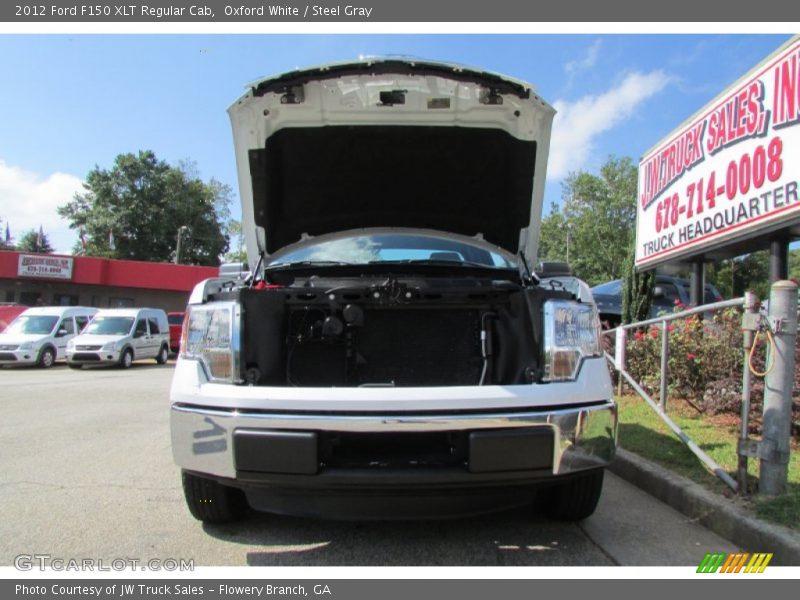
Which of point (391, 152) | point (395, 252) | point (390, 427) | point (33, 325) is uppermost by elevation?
point (391, 152)

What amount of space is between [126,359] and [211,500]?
15839mm

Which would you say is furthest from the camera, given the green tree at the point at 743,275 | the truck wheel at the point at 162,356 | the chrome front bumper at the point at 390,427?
the green tree at the point at 743,275

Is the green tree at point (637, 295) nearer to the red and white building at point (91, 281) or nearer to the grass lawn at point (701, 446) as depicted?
the grass lawn at point (701, 446)

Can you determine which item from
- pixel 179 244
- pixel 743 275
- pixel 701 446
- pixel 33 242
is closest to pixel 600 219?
pixel 743 275

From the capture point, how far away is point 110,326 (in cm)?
1695

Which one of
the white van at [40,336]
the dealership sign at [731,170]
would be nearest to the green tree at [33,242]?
the white van at [40,336]

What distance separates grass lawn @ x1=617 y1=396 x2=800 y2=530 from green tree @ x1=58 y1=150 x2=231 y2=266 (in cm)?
4754

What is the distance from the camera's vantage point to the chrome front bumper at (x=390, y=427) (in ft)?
7.20

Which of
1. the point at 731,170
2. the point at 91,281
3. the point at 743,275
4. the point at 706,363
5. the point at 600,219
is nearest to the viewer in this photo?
the point at 706,363

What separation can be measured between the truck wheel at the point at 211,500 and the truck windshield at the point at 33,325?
1693 centimetres

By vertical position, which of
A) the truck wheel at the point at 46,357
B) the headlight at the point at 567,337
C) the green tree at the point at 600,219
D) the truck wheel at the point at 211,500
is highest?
the green tree at the point at 600,219

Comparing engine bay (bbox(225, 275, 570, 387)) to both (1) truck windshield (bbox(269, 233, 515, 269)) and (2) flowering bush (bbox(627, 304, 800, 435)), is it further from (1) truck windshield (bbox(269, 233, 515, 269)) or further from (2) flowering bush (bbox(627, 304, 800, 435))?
(2) flowering bush (bbox(627, 304, 800, 435))

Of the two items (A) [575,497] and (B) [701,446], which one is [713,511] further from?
(B) [701,446]

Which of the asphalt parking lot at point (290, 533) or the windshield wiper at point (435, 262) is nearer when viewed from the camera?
the asphalt parking lot at point (290, 533)
